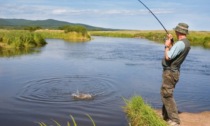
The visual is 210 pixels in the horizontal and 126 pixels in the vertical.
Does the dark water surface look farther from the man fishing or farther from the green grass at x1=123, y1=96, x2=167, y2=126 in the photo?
the man fishing

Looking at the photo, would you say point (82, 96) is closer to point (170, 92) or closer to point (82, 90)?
point (82, 90)

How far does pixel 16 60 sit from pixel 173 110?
48.7ft

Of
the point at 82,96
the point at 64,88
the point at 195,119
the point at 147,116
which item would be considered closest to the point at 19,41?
the point at 64,88

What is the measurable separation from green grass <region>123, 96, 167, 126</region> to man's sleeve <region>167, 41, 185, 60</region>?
4.13ft

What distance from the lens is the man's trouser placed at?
7.29 metres

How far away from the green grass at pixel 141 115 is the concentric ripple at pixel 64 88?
8.76ft

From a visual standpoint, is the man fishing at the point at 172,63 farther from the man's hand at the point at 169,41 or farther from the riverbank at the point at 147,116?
the riverbank at the point at 147,116

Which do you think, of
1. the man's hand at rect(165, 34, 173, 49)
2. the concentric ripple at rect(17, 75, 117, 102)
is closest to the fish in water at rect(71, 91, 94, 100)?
the concentric ripple at rect(17, 75, 117, 102)

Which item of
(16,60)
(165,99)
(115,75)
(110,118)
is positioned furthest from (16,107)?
(16,60)

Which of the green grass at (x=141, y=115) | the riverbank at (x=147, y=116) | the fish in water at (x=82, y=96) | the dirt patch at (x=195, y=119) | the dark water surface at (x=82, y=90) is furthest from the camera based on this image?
the fish in water at (x=82, y=96)

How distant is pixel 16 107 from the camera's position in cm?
957

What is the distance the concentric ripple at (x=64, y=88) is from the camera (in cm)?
1089

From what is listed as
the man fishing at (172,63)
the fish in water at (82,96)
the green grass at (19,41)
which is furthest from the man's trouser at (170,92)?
the green grass at (19,41)

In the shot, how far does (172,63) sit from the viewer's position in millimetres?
7184
